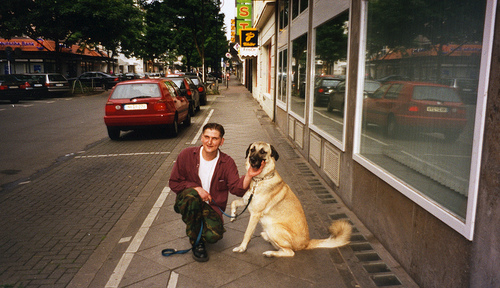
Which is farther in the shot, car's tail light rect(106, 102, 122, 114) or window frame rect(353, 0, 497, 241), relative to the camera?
car's tail light rect(106, 102, 122, 114)

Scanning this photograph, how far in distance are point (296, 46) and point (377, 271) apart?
25.4 feet

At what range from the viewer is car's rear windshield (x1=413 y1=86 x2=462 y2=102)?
9.85 feet

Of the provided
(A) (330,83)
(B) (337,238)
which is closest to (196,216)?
(B) (337,238)

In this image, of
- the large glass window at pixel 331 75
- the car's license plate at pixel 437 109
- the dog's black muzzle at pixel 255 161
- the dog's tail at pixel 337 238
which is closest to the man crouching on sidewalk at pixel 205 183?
the dog's black muzzle at pixel 255 161

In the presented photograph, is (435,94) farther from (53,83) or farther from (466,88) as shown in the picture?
(53,83)

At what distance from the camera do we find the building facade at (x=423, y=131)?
2.55 metres

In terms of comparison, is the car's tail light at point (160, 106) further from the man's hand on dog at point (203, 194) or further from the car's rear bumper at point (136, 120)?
the man's hand on dog at point (203, 194)

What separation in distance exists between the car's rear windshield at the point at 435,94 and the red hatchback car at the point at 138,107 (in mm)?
8707

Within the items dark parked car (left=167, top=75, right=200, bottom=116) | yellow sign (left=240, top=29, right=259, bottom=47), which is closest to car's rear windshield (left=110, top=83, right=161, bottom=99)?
dark parked car (left=167, top=75, right=200, bottom=116)

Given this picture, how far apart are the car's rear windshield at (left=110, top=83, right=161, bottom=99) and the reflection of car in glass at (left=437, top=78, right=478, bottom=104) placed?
954 cm

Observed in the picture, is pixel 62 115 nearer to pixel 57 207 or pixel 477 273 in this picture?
pixel 57 207

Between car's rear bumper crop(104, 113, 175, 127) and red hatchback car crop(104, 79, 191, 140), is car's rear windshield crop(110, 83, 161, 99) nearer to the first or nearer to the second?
red hatchback car crop(104, 79, 191, 140)

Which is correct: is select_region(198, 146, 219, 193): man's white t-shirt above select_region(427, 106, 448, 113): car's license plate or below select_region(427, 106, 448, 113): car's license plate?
below

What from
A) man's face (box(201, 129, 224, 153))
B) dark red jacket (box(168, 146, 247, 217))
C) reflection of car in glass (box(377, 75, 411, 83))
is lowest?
dark red jacket (box(168, 146, 247, 217))
